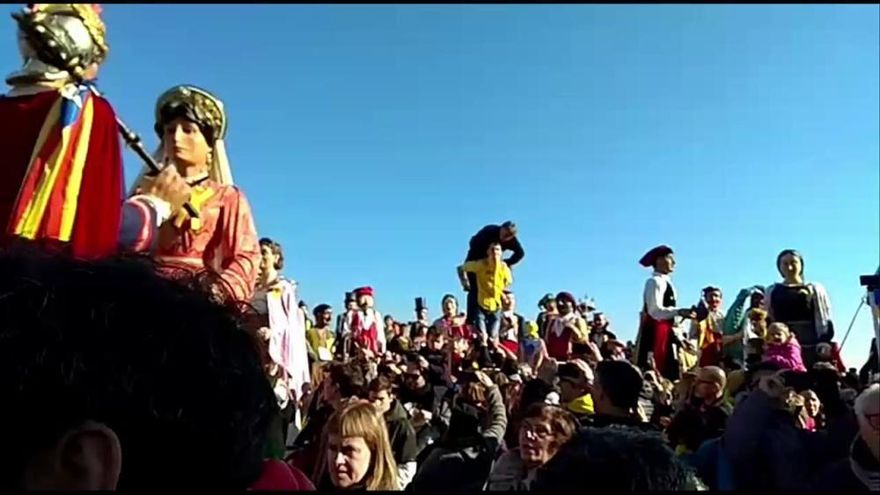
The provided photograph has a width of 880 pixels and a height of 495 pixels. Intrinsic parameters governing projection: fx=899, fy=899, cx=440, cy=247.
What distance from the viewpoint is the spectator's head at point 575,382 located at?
529 cm

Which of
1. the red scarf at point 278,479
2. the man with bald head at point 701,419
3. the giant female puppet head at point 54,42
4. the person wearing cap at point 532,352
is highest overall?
the person wearing cap at point 532,352

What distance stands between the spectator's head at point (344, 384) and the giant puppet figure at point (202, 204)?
161 centimetres

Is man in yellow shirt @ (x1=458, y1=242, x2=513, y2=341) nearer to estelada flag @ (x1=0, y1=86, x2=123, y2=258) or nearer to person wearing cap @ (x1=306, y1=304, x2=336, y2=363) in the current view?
person wearing cap @ (x1=306, y1=304, x2=336, y2=363)

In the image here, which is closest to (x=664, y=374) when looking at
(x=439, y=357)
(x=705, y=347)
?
(x=705, y=347)

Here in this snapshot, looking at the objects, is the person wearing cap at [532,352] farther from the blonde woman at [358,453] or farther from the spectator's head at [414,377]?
the blonde woman at [358,453]

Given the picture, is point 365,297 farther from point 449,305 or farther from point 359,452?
point 359,452

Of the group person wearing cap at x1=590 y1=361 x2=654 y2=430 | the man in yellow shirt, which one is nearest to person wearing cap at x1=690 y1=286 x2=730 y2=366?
the man in yellow shirt

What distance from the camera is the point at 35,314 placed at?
85 centimetres

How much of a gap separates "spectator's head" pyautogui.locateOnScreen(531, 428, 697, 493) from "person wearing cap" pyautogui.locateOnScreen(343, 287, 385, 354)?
341 inches

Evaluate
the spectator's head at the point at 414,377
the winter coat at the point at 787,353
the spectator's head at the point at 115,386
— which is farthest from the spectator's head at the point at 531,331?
the spectator's head at the point at 115,386

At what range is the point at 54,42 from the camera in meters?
3.19

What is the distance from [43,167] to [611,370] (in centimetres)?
263

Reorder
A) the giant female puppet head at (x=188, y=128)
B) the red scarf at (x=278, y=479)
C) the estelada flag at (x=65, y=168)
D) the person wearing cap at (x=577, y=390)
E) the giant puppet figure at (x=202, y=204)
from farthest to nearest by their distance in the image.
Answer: the person wearing cap at (x=577, y=390) < the giant female puppet head at (x=188, y=128) < the giant puppet figure at (x=202, y=204) < the estelada flag at (x=65, y=168) < the red scarf at (x=278, y=479)

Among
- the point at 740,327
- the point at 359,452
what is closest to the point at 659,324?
the point at 740,327
